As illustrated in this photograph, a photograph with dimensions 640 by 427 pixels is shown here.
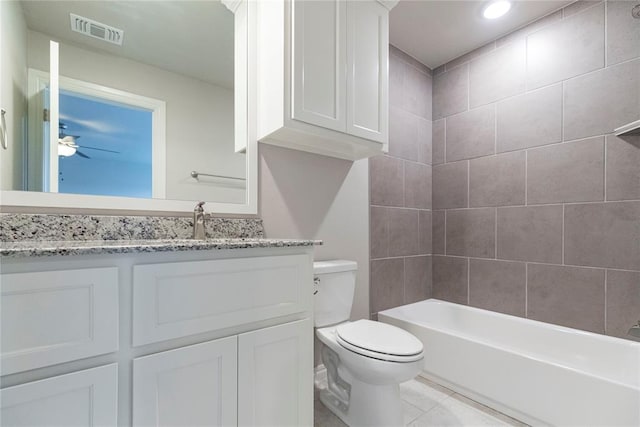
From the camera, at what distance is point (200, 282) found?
0.94 meters

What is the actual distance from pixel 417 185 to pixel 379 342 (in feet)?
5.03

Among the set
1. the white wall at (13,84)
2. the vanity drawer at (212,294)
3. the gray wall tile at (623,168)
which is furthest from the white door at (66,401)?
the gray wall tile at (623,168)

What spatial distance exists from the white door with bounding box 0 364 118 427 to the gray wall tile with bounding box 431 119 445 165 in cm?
259

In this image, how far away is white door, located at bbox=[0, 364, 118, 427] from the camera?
693mm

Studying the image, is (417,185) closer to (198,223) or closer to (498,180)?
(498,180)

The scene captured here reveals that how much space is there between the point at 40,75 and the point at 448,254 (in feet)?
9.06

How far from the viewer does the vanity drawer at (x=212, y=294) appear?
2.80 ft

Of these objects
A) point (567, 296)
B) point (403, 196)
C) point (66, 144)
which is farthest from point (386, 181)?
point (66, 144)

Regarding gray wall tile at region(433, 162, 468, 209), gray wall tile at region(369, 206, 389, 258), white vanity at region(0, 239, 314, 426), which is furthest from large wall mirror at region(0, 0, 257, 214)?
gray wall tile at region(433, 162, 468, 209)

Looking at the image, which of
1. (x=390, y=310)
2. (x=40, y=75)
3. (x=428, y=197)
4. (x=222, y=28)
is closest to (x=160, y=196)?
(x=40, y=75)

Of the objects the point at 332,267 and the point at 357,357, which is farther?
the point at 332,267

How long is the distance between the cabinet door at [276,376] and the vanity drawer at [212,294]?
0.08 meters

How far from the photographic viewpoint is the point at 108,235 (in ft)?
3.89

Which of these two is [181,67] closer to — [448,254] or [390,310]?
[390,310]
